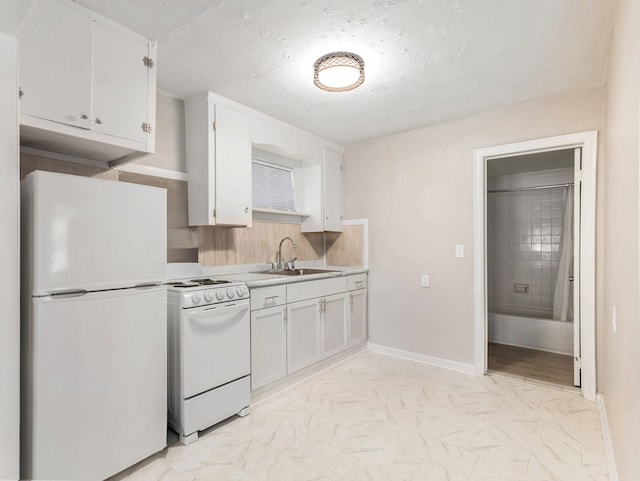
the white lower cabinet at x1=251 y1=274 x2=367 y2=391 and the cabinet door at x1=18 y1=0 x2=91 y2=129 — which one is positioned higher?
the cabinet door at x1=18 y1=0 x2=91 y2=129

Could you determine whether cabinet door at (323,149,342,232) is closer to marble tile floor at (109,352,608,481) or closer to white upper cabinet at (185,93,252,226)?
white upper cabinet at (185,93,252,226)

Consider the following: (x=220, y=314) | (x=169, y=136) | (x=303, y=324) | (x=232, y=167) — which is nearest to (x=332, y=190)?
(x=232, y=167)

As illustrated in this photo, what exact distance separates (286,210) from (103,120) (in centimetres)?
214

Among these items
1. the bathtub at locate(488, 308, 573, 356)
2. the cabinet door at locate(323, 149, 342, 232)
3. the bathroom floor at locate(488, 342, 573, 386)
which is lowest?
the bathroom floor at locate(488, 342, 573, 386)

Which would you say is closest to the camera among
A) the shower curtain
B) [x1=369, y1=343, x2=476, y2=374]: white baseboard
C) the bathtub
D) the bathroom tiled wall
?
[x1=369, y1=343, x2=476, y2=374]: white baseboard

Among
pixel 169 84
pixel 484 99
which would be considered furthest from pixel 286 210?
pixel 484 99

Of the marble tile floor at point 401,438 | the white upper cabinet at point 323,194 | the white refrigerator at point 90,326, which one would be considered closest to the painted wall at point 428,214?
the white upper cabinet at point 323,194

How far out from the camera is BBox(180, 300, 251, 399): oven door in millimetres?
2176

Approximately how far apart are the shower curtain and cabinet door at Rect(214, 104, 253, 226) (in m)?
3.77

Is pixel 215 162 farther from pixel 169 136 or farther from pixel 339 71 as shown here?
pixel 339 71

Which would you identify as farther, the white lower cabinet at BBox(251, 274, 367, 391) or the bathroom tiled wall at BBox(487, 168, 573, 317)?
the bathroom tiled wall at BBox(487, 168, 573, 317)

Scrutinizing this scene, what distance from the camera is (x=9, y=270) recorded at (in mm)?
1402

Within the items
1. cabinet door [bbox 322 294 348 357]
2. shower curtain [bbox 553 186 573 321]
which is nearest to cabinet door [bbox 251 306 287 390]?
cabinet door [bbox 322 294 348 357]

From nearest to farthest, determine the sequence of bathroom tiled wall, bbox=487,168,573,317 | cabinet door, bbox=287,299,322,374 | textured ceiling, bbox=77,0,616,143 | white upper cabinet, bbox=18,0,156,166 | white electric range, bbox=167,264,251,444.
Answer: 1. white upper cabinet, bbox=18,0,156,166
2. textured ceiling, bbox=77,0,616,143
3. white electric range, bbox=167,264,251,444
4. cabinet door, bbox=287,299,322,374
5. bathroom tiled wall, bbox=487,168,573,317
